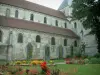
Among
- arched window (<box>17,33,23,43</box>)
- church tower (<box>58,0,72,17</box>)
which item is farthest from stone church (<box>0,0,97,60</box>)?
church tower (<box>58,0,72,17</box>)

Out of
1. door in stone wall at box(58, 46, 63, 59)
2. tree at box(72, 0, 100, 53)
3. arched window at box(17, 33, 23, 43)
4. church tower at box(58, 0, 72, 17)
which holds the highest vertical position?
church tower at box(58, 0, 72, 17)

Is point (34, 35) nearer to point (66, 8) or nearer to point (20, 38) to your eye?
point (20, 38)

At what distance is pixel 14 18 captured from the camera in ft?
101

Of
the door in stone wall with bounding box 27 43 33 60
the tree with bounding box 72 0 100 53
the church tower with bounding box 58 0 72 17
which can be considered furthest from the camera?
the church tower with bounding box 58 0 72 17

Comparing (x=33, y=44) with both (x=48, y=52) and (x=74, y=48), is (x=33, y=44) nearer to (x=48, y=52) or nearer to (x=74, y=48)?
(x=48, y=52)

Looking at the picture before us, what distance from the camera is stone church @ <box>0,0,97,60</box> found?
2694cm

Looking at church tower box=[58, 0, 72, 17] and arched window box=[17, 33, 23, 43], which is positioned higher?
church tower box=[58, 0, 72, 17]

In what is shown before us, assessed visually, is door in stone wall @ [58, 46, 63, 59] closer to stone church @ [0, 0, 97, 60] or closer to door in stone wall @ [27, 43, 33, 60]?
stone church @ [0, 0, 97, 60]

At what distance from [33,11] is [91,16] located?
16.1 metres

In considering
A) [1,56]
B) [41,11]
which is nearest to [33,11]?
[41,11]

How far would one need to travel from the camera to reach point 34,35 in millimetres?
30016

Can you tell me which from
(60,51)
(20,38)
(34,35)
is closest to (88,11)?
(34,35)

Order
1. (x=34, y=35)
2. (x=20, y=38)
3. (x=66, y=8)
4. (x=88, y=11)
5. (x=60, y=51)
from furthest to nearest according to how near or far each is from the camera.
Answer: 1. (x=66, y=8)
2. (x=60, y=51)
3. (x=34, y=35)
4. (x=20, y=38)
5. (x=88, y=11)

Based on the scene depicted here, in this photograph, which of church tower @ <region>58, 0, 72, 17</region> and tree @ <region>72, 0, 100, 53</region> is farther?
church tower @ <region>58, 0, 72, 17</region>
